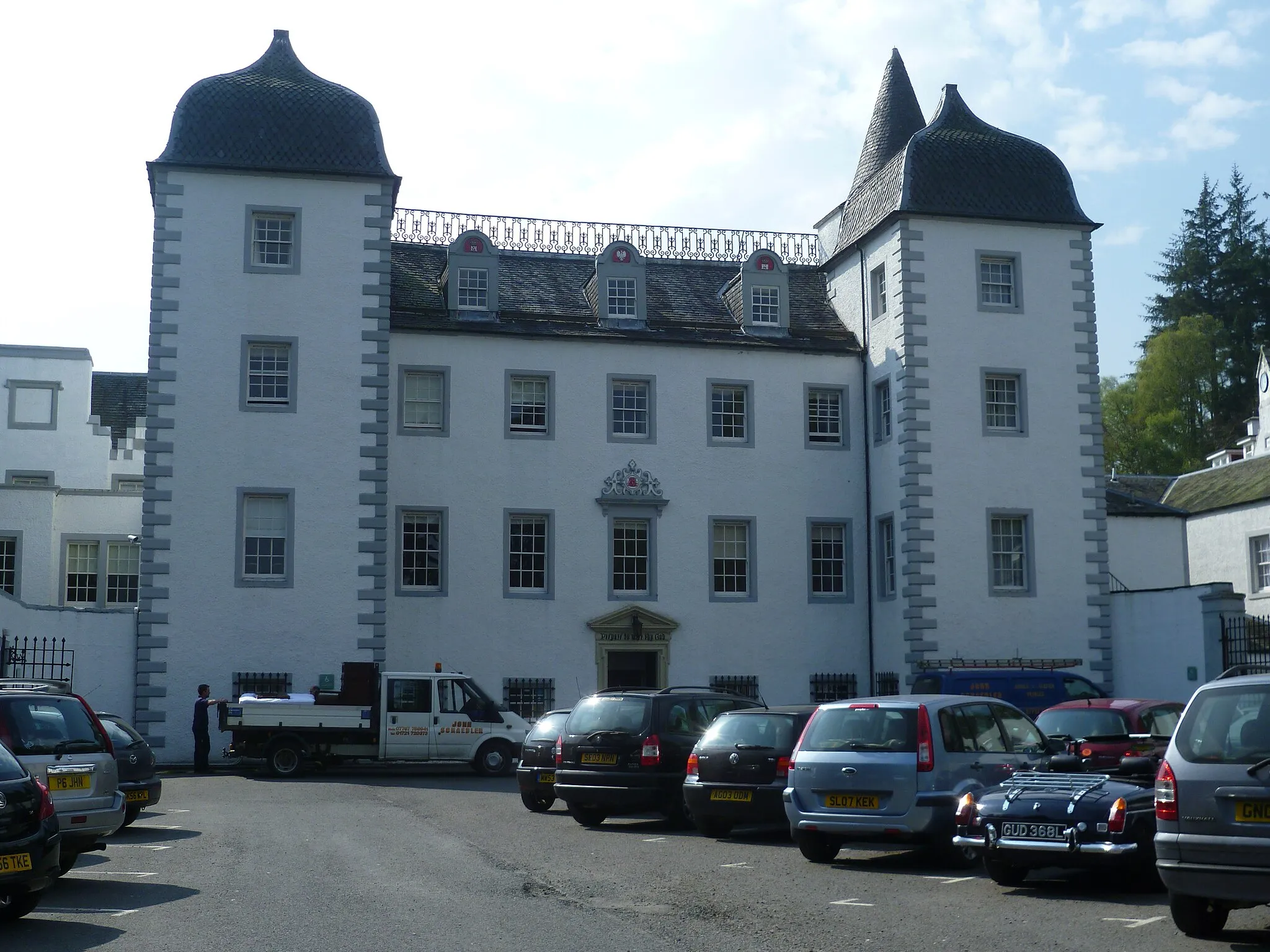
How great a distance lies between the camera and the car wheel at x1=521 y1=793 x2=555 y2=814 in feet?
66.2

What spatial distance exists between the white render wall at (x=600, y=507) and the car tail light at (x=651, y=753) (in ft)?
49.7

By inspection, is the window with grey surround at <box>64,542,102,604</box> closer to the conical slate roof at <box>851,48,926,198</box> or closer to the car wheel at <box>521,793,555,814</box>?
A: the conical slate roof at <box>851,48,926,198</box>

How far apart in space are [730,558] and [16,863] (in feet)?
80.3

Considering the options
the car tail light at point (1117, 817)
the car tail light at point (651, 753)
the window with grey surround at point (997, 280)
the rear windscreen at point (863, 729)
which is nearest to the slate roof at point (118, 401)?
the window with grey surround at point (997, 280)

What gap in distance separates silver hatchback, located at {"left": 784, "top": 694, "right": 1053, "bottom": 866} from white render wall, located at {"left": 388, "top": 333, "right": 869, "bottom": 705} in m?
18.6

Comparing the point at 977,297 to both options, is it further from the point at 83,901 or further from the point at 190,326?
the point at 83,901

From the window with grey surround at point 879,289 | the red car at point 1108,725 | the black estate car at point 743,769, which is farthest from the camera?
the window with grey surround at point 879,289

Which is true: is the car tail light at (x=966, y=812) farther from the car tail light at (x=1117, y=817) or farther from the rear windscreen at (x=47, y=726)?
the rear windscreen at (x=47, y=726)

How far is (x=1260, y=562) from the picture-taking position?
146 feet

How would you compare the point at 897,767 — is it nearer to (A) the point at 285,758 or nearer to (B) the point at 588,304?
(A) the point at 285,758

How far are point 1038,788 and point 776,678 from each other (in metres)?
21.9

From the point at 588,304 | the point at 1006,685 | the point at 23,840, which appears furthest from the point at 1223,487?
the point at 23,840

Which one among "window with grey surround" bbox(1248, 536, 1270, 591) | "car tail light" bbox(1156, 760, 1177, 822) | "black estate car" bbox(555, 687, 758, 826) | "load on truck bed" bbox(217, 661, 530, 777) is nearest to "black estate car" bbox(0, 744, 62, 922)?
"black estate car" bbox(555, 687, 758, 826)

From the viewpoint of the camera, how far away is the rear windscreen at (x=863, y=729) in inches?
539
